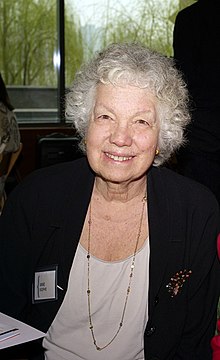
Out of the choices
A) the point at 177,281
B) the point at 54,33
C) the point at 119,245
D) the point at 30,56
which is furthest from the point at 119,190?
the point at 54,33

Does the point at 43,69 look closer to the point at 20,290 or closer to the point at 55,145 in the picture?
the point at 55,145

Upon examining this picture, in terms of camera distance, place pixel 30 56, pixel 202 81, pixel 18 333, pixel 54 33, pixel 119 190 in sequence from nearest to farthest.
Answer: pixel 18 333 → pixel 119 190 → pixel 202 81 → pixel 30 56 → pixel 54 33

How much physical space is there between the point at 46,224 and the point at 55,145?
4.39 metres

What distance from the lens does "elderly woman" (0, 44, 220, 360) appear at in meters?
2.05

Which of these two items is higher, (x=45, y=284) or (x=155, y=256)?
(x=155, y=256)

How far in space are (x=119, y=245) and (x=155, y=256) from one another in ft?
0.50

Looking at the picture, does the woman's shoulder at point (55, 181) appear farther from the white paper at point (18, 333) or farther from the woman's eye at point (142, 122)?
the white paper at point (18, 333)

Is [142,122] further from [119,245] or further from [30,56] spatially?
[30,56]

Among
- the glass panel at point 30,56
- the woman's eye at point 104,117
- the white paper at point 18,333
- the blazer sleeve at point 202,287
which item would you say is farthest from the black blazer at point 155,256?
the glass panel at point 30,56

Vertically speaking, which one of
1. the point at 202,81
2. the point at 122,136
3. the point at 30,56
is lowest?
the point at 30,56

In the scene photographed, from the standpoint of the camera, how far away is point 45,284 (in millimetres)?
2084

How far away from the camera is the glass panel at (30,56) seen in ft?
23.6

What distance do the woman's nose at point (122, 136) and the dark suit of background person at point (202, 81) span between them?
1346 mm

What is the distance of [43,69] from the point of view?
753 centimetres
